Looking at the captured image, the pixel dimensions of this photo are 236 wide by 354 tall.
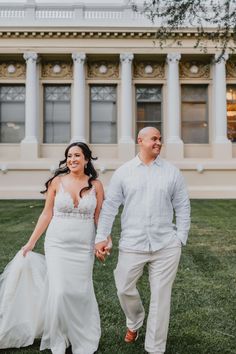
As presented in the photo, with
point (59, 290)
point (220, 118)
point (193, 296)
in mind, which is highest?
point (220, 118)

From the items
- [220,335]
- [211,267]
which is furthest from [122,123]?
[220,335]

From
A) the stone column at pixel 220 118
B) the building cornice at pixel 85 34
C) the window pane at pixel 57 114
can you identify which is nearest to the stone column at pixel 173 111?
the building cornice at pixel 85 34

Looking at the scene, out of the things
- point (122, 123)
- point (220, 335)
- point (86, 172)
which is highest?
point (122, 123)

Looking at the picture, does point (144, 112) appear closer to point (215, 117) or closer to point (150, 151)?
point (215, 117)

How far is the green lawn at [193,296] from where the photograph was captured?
453 centimetres

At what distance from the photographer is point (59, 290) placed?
3904 mm

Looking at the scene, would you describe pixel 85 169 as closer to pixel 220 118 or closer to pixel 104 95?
pixel 220 118

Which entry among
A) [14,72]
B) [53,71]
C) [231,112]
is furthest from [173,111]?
[14,72]

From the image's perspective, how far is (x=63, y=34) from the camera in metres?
24.3

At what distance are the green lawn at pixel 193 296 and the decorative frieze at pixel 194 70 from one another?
1536 centimetres

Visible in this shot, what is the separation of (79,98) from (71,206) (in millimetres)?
21093

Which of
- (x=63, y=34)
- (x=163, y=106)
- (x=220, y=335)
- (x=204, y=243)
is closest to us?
(x=220, y=335)

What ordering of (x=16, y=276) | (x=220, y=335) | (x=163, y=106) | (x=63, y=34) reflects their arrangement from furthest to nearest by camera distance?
(x=163, y=106) < (x=63, y=34) < (x=220, y=335) < (x=16, y=276)

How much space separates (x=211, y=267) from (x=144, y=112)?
1949cm
